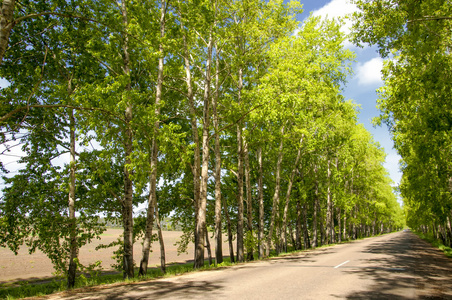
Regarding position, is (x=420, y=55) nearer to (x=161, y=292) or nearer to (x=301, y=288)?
(x=301, y=288)

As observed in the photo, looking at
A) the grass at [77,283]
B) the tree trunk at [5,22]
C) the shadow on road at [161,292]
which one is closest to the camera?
the tree trunk at [5,22]

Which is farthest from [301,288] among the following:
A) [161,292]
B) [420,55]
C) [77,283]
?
[77,283]

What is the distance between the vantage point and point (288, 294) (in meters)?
6.10

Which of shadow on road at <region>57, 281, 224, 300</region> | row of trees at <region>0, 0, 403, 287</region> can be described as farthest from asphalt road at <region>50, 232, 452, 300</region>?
row of trees at <region>0, 0, 403, 287</region>

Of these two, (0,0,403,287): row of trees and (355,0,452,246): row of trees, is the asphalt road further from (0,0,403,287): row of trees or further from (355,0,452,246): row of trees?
(355,0,452,246): row of trees

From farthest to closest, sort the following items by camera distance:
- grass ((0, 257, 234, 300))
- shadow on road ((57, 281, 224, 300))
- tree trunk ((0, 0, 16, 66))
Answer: grass ((0, 257, 234, 300)) < shadow on road ((57, 281, 224, 300)) < tree trunk ((0, 0, 16, 66))

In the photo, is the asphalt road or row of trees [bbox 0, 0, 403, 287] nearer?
the asphalt road

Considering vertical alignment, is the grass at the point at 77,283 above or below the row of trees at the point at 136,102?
below

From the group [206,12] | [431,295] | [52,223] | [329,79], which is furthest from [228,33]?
[431,295]

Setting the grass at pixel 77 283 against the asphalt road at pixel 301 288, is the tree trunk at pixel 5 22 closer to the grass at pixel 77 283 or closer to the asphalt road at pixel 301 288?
the asphalt road at pixel 301 288

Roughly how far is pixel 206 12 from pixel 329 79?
11827 millimetres

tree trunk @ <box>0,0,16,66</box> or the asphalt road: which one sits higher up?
tree trunk @ <box>0,0,16,66</box>

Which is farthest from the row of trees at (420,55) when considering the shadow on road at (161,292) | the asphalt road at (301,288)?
the shadow on road at (161,292)

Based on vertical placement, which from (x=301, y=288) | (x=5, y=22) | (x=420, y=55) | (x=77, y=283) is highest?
(x=420, y=55)
